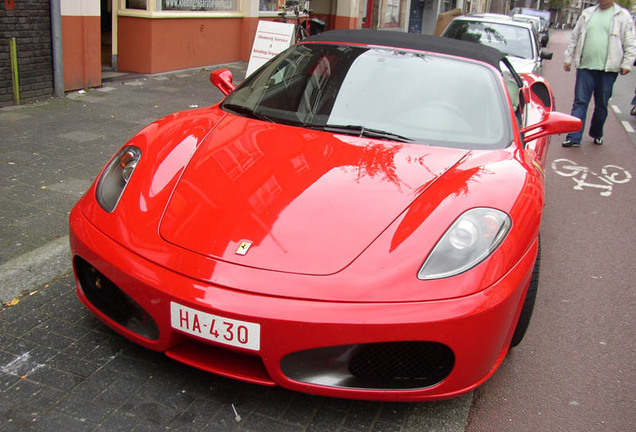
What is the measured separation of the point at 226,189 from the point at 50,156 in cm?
352

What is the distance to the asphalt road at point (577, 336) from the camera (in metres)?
2.57

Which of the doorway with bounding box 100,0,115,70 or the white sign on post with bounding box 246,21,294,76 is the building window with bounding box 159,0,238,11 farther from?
the white sign on post with bounding box 246,21,294,76

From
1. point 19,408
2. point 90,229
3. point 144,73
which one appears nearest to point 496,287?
point 90,229

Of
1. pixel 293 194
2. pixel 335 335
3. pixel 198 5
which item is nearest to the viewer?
pixel 335 335

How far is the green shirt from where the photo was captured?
758cm

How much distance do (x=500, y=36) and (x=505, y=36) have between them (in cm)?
9

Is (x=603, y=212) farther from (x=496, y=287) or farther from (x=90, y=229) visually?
(x=90, y=229)

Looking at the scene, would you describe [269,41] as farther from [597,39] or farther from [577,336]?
[577,336]

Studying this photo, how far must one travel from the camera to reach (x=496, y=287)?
2283 mm

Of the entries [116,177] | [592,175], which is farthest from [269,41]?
[116,177]

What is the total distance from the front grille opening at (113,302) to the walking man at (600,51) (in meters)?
6.32

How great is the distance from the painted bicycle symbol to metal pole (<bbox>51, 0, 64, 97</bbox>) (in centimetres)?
610

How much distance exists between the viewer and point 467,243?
7.79ft

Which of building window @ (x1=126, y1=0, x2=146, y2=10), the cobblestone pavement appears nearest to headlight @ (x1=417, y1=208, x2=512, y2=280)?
the cobblestone pavement
